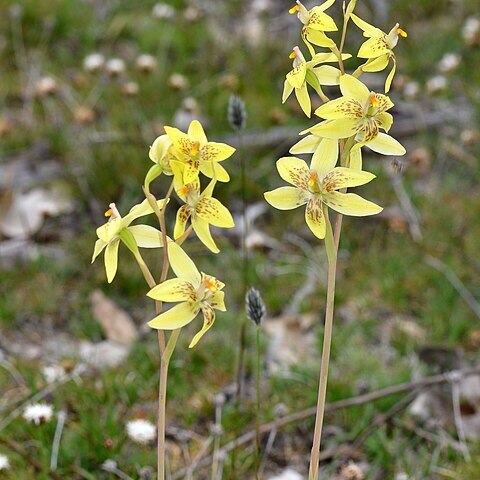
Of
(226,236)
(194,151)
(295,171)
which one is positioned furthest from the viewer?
(226,236)

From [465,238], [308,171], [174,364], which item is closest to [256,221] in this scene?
[465,238]

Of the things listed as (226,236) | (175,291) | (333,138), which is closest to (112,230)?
(175,291)

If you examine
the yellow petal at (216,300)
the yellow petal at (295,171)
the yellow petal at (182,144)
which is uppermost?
the yellow petal at (182,144)

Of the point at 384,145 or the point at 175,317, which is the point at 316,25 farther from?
the point at 175,317

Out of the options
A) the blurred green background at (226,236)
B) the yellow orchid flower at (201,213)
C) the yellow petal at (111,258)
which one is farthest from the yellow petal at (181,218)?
the blurred green background at (226,236)

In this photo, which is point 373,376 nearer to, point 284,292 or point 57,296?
point 284,292

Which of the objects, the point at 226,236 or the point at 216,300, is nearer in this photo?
the point at 216,300

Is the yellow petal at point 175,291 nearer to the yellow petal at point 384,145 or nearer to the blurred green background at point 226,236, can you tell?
the yellow petal at point 384,145
